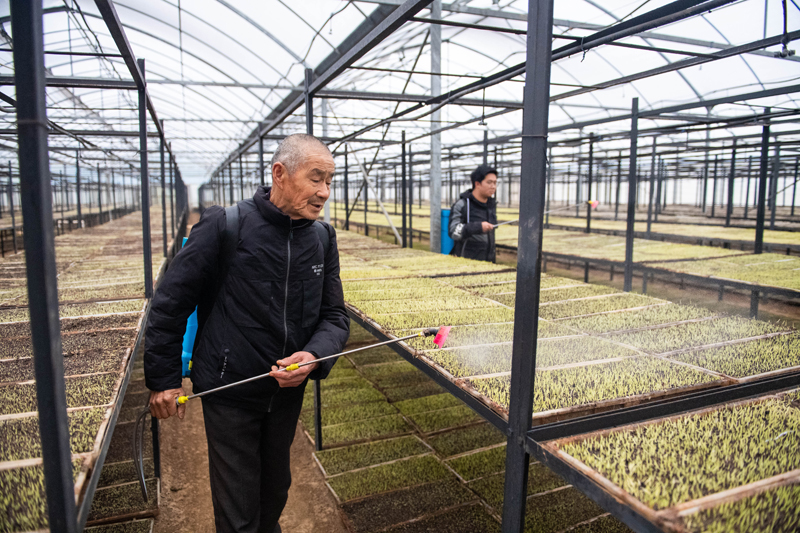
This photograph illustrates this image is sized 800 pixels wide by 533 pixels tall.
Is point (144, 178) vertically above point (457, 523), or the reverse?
point (144, 178)

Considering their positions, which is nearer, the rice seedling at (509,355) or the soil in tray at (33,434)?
the soil in tray at (33,434)

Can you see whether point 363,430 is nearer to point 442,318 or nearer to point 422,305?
point 422,305

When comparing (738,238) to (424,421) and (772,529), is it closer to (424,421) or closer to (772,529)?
(424,421)

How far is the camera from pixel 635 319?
3053mm

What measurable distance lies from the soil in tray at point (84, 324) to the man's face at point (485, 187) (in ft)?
11.3

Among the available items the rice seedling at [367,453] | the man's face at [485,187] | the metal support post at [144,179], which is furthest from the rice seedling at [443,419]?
the metal support post at [144,179]

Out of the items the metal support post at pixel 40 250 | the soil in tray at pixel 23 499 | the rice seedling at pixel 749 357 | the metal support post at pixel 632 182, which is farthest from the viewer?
the metal support post at pixel 632 182

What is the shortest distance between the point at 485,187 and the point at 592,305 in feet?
7.09

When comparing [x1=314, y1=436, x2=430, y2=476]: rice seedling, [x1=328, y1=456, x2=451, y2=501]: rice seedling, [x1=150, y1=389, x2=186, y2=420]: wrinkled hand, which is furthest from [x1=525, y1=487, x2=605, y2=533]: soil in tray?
[x1=150, y1=389, x2=186, y2=420]: wrinkled hand

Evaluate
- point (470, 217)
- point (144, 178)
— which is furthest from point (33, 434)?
point (470, 217)

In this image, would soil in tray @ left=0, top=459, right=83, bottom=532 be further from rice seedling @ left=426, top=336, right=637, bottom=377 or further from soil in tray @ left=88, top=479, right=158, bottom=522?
soil in tray @ left=88, top=479, right=158, bottom=522

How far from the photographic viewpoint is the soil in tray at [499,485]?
10.0 ft

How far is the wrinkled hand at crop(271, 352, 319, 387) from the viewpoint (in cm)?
194

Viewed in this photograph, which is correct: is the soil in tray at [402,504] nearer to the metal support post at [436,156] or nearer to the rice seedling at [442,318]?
the rice seedling at [442,318]
